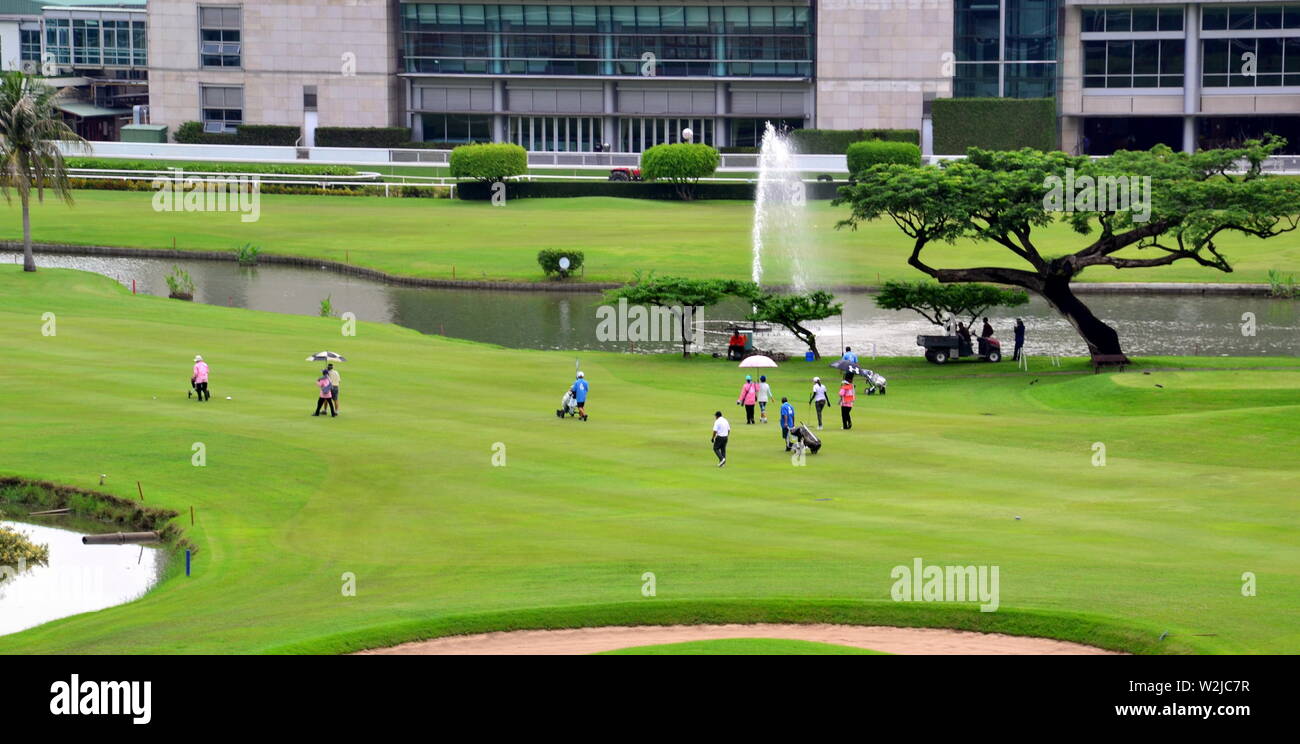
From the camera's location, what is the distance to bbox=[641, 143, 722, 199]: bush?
366ft

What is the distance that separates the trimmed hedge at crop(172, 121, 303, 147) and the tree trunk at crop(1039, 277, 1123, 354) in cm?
8398

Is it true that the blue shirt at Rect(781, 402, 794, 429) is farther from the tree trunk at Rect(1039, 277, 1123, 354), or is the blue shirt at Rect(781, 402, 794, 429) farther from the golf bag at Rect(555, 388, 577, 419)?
the tree trunk at Rect(1039, 277, 1123, 354)

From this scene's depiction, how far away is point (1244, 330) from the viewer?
72.6m

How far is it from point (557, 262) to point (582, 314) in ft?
29.9

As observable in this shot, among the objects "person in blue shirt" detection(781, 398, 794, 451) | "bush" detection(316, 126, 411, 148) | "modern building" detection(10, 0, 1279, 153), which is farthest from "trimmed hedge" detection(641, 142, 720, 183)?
"person in blue shirt" detection(781, 398, 794, 451)

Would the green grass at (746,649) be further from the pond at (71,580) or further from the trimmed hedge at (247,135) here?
the trimmed hedge at (247,135)

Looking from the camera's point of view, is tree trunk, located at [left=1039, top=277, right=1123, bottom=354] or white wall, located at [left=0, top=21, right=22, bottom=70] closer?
tree trunk, located at [left=1039, top=277, right=1123, bottom=354]

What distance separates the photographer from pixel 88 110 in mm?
150375

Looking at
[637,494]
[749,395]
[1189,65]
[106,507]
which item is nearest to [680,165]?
[1189,65]

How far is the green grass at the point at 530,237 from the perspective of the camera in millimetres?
89062

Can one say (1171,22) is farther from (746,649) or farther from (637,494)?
(746,649)
